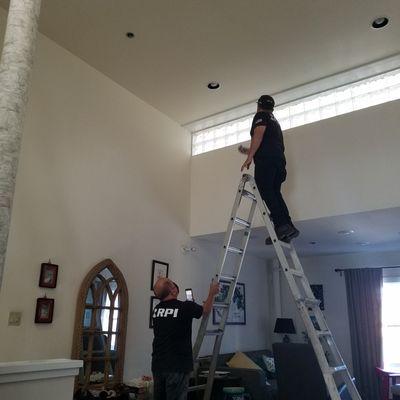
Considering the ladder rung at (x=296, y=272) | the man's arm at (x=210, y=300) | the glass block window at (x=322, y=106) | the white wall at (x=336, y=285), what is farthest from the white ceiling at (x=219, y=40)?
the white wall at (x=336, y=285)

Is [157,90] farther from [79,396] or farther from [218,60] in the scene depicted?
[79,396]

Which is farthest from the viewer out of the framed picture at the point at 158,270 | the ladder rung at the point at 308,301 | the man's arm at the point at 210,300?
the framed picture at the point at 158,270

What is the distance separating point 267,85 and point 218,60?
0.77 m

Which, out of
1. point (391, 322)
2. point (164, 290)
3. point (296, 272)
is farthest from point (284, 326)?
point (164, 290)

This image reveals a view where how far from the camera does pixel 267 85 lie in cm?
477

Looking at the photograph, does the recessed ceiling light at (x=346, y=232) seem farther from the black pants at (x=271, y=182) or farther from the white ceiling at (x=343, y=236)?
the black pants at (x=271, y=182)

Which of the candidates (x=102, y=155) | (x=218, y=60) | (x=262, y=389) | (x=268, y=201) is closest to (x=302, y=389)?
(x=262, y=389)

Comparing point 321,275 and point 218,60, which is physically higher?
point 218,60

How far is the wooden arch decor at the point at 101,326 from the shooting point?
3666 millimetres

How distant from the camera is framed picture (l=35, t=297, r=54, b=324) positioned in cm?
338

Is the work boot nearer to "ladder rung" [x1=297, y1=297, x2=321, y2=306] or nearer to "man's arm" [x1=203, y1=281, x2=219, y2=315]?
"ladder rung" [x1=297, y1=297, x2=321, y2=306]

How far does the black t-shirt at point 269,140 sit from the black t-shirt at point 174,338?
1.31 meters

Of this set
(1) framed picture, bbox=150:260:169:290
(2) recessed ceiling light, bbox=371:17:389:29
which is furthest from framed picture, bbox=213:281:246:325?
(2) recessed ceiling light, bbox=371:17:389:29

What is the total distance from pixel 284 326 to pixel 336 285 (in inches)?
45.4
